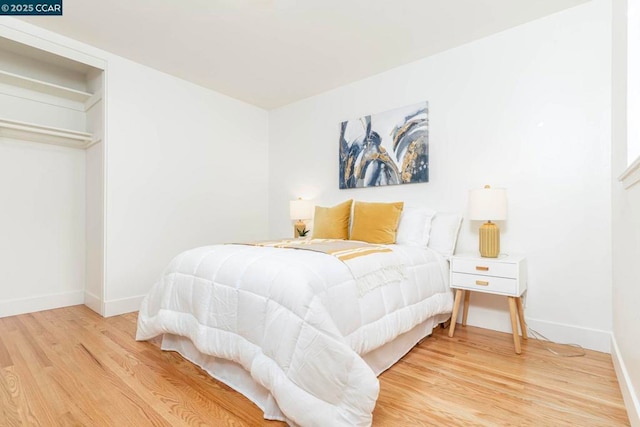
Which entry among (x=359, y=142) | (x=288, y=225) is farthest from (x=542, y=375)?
(x=288, y=225)

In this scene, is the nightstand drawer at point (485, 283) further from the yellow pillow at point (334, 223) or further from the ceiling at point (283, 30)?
the ceiling at point (283, 30)

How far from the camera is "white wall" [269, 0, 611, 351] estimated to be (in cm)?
218

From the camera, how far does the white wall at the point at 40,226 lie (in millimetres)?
2854

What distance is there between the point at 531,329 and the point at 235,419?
219 cm

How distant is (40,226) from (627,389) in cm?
438

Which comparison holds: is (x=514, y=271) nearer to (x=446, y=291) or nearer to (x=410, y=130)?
(x=446, y=291)

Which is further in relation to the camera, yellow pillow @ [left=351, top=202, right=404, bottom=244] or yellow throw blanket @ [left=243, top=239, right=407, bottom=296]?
yellow pillow @ [left=351, top=202, right=404, bottom=244]

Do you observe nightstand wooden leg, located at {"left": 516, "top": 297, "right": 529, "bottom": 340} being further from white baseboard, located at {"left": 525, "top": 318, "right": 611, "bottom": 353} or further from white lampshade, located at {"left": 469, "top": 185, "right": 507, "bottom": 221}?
white lampshade, located at {"left": 469, "top": 185, "right": 507, "bottom": 221}

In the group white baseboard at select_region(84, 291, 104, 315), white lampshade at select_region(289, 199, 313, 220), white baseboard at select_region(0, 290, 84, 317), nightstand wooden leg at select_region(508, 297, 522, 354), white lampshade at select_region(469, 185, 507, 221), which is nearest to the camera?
nightstand wooden leg at select_region(508, 297, 522, 354)

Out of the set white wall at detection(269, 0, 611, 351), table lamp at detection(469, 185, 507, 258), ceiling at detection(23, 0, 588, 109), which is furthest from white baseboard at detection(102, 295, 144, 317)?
table lamp at detection(469, 185, 507, 258)

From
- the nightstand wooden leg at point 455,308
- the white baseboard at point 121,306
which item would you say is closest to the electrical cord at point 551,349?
the nightstand wooden leg at point 455,308

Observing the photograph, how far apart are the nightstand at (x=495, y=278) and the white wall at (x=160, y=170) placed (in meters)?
2.72

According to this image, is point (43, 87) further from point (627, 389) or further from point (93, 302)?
point (627, 389)

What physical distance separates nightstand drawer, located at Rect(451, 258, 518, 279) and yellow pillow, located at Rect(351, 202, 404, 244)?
547mm
